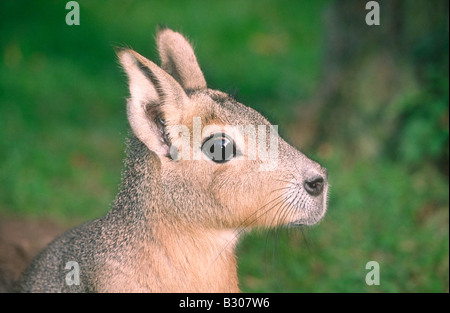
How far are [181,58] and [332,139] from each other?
337cm

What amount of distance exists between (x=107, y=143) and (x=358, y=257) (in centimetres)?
336

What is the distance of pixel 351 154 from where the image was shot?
636 centimetres

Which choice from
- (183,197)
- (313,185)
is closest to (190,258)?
(183,197)

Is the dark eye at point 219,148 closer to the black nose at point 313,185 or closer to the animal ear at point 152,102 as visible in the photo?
the animal ear at point 152,102

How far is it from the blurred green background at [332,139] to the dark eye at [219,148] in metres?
0.57

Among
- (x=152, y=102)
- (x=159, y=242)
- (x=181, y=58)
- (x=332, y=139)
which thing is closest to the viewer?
(x=152, y=102)

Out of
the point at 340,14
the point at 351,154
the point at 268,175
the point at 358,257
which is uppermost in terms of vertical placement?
the point at 340,14

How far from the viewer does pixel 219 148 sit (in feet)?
9.70

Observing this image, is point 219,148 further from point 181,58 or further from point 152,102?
point 181,58

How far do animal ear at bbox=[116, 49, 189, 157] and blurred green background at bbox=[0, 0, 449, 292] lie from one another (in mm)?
456
